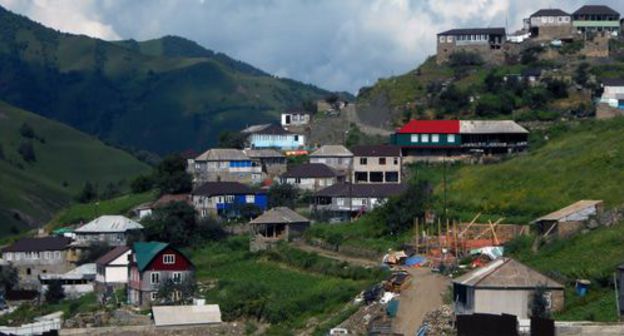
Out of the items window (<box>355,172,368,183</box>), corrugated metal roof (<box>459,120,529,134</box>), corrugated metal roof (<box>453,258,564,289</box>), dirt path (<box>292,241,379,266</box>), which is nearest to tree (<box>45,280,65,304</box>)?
dirt path (<box>292,241,379,266</box>)

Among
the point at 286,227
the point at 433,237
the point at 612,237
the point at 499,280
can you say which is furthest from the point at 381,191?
the point at 499,280

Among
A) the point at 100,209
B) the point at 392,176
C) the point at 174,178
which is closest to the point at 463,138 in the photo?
the point at 392,176

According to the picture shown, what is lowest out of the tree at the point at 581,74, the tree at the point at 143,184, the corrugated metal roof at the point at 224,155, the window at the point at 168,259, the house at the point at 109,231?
the window at the point at 168,259

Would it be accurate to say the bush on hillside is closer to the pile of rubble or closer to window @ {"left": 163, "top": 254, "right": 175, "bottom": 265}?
window @ {"left": 163, "top": 254, "right": 175, "bottom": 265}

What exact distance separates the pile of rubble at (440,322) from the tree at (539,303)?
2484mm

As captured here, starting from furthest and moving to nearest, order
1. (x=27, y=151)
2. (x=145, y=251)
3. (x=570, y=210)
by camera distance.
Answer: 1. (x=27, y=151)
2. (x=145, y=251)
3. (x=570, y=210)

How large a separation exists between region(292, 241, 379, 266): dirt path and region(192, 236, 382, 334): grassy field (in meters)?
0.67

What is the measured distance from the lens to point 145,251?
6575 centimetres

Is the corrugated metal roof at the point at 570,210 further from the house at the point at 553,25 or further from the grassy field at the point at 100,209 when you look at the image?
the house at the point at 553,25

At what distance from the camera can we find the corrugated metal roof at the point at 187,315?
5662 cm

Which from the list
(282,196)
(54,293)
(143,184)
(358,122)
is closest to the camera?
(54,293)

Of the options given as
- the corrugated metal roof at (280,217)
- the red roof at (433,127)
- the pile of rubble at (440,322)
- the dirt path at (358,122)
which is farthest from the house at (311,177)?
the pile of rubble at (440,322)

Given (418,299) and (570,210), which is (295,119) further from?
(418,299)

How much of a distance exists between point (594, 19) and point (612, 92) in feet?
44.0
